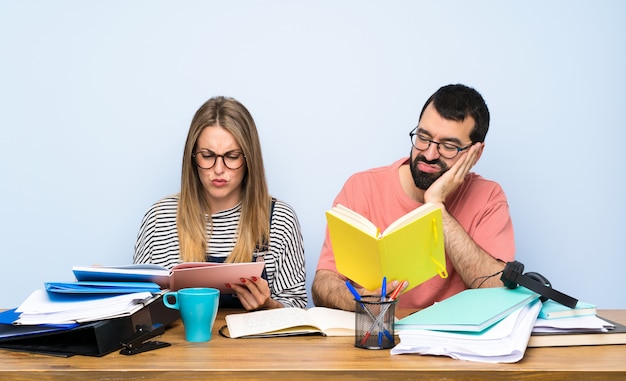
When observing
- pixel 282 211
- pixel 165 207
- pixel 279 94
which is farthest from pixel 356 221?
pixel 279 94

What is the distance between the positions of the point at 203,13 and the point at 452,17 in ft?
3.34

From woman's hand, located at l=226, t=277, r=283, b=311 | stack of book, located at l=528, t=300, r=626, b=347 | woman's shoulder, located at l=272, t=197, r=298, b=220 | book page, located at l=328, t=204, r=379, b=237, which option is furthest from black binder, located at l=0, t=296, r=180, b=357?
woman's shoulder, located at l=272, t=197, r=298, b=220

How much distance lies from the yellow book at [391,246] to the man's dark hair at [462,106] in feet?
2.21

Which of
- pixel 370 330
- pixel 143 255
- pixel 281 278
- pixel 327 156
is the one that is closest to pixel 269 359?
pixel 370 330

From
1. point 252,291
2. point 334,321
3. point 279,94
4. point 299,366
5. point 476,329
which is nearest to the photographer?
point 299,366

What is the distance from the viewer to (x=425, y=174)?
86.0 inches

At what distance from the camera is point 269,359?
128 centimetres

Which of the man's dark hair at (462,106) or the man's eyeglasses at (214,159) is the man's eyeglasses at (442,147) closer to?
the man's dark hair at (462,106)

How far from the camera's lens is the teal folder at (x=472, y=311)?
1.36 meters

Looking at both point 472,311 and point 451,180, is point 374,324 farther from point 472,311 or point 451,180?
point 451,180

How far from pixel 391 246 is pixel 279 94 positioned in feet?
4.67

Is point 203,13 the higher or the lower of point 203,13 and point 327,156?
the higher

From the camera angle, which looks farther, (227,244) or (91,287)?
(227,244)

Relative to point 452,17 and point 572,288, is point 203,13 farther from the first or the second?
point 572,288
